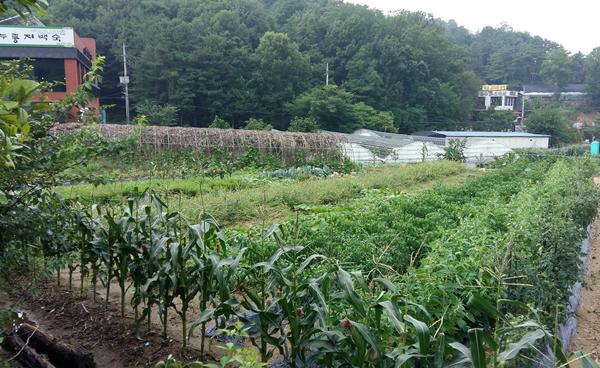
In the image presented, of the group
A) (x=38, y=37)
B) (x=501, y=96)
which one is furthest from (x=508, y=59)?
(x=38, y=37)

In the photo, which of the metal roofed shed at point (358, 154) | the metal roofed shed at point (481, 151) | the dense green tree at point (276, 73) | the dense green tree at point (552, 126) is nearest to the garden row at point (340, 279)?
the metal roofed shed at point (358, 154)

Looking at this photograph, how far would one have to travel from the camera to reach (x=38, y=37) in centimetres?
2600

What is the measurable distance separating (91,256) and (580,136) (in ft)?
203

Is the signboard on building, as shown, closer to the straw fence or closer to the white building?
the straw fence

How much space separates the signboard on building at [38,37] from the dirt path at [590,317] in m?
26.8

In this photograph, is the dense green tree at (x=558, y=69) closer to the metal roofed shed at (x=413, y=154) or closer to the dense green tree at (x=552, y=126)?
the dense green tree at (x=552, y=126)

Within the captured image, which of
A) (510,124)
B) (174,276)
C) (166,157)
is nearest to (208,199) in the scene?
(174,276)

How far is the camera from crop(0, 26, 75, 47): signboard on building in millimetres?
25188

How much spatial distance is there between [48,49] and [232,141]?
14.3m

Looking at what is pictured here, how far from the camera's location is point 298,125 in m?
28.1

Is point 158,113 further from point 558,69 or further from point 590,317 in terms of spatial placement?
point 558,69

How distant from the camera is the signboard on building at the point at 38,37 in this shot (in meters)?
25.2

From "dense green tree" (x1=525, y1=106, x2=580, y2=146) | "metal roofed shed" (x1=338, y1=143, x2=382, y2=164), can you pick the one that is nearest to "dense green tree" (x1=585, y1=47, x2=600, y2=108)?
"dense green tree" (x1=525, y1=106, x2=580, y2=146)

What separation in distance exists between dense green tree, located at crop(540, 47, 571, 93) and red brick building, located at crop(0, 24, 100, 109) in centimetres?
7291
